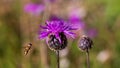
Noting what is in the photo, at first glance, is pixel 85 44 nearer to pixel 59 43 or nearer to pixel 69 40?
pixel 59 43

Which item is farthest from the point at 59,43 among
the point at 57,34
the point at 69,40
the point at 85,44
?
the point at 69,40

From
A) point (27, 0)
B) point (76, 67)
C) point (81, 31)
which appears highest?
point (27, 0)

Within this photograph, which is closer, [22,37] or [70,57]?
[70,57]

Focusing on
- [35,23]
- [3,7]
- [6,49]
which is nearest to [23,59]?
[6,49]

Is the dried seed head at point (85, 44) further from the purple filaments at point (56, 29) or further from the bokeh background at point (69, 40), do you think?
the bokeh background at point (69, 40)

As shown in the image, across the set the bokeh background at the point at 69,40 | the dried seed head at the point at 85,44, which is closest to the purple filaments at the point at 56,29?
the dried seed head at the point at 85,44

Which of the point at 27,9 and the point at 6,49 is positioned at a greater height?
the point at 27,9

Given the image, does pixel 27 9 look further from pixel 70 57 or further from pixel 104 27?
pixel 104 27

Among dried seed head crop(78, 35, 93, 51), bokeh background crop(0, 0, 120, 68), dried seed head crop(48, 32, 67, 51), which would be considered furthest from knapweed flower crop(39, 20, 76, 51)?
bokeh background crop(0, 0, 120, 68)
